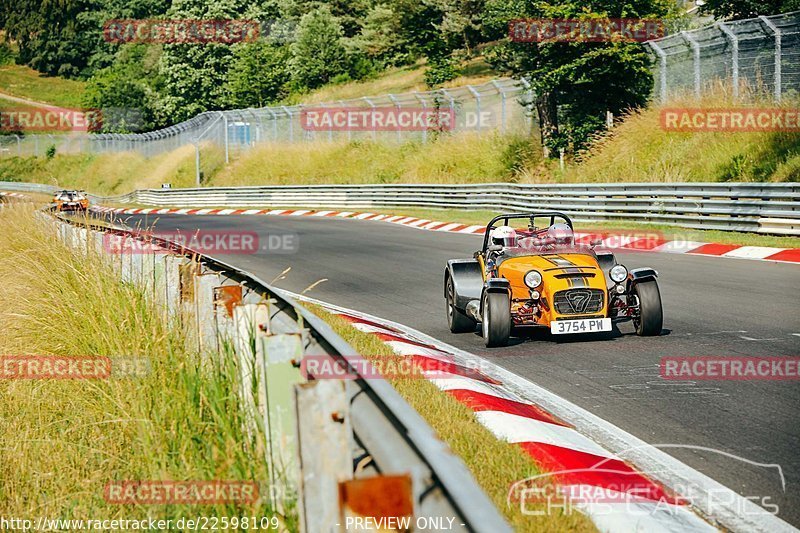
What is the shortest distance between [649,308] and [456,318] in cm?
208

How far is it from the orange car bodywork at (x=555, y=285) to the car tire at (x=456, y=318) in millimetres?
741

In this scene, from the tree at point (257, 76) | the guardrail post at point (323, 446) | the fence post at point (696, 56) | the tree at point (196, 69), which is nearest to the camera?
the guardrail post at point (323, 446)

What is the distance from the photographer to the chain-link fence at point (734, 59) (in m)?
22.0

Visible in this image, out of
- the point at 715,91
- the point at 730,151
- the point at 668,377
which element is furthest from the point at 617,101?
the point at 668,377

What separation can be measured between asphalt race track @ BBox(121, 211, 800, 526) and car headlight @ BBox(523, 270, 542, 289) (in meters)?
0.60

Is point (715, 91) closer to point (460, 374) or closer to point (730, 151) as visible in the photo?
point (730, 151)

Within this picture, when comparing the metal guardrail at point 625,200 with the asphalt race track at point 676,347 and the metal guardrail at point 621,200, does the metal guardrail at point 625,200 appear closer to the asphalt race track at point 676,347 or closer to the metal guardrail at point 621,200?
the metal guardrail at point 621,200

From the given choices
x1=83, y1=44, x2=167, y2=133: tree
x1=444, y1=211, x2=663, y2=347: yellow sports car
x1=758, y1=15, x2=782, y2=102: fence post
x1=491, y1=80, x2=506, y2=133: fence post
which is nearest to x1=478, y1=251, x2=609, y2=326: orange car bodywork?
x1=444, y1=211, x2=663, y2=347: yellow sports car

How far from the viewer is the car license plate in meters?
9.45

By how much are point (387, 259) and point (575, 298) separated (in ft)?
29.7

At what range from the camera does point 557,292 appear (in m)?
9.53

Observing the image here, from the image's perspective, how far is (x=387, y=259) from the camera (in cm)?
1842

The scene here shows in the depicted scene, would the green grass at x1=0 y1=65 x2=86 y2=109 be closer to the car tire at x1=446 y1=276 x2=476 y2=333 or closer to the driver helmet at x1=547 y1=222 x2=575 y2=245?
the car tire at x1=446 y1=276 x2=476 y2=333

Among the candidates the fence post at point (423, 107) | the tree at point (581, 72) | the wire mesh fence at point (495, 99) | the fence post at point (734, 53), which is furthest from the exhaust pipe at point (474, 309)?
the fence post at point (423, 107)
